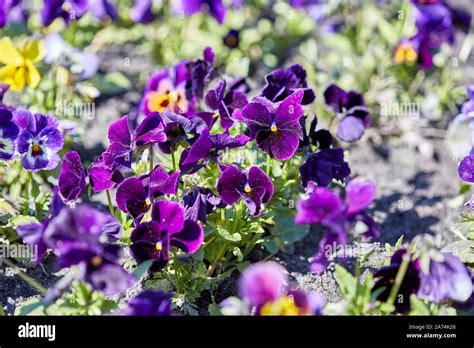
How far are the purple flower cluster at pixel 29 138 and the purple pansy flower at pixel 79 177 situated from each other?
0.22 m

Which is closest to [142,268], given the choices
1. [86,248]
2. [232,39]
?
[86,248]

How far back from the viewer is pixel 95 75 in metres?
4.26

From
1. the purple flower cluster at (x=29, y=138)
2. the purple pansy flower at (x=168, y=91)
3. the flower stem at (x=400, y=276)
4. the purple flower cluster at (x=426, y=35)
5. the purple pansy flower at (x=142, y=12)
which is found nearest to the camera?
the flower stem at (x=400, y=276)

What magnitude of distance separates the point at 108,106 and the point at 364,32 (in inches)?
56.9

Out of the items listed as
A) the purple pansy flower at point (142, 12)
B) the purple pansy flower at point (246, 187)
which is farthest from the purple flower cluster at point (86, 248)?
the purple pansy flower at point (142, 12)

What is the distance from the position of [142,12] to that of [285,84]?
159cm

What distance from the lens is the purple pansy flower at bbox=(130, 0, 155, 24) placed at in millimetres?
4457

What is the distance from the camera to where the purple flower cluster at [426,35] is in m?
4.20

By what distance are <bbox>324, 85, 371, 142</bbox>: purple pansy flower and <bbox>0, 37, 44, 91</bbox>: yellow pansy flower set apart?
4.06 feet

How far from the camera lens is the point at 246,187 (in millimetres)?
2740

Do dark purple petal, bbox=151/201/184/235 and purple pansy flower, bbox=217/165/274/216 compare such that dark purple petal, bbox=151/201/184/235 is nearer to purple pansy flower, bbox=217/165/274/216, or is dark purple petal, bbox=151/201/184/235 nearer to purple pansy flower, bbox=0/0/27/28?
purple pansy flower, bbox=217/165/274/216

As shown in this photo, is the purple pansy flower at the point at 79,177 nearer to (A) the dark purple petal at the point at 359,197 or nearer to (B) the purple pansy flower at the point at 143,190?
(B) the purple pansy flower at the point at 143,190

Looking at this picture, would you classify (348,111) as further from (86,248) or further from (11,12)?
(11,12)

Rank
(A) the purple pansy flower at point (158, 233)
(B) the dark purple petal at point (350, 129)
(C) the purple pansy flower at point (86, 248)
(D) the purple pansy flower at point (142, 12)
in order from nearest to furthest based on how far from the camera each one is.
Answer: (C) the purple pansy flower at point (86, 248)
(A) the purple pansy flower at point (158, 233)
(B) the dark purple petal at point (350, 129)
(D) the purple pansy flower at point (142, 12)
